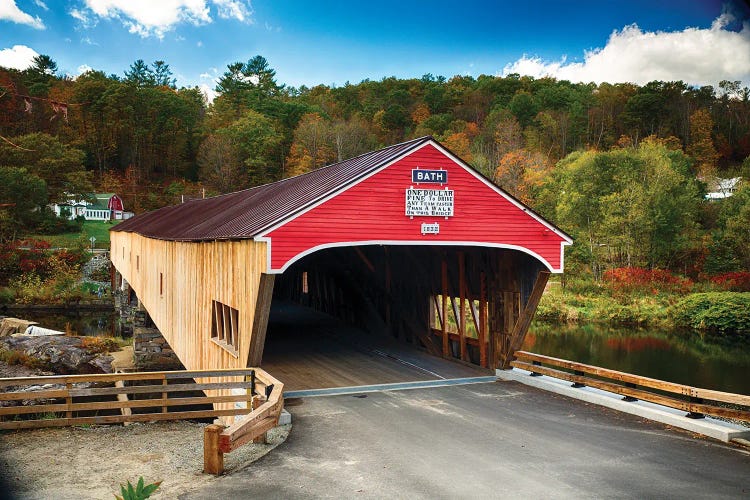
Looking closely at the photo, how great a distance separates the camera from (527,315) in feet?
41.8

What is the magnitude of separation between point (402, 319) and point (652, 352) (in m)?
13.8

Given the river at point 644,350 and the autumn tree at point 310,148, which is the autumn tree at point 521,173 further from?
the autumn tree at point 310,148

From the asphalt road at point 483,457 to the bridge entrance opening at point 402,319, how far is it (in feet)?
8.91

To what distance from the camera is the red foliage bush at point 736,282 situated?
116 feet

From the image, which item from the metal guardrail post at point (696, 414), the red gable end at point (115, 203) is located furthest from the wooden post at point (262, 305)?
the red gable end at point (115, 203)

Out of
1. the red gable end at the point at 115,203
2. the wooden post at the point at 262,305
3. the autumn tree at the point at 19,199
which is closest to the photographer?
the wooden post at the point at 262,305

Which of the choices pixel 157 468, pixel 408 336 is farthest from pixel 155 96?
pixel 157 468

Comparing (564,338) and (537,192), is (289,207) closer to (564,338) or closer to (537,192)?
(564,338)

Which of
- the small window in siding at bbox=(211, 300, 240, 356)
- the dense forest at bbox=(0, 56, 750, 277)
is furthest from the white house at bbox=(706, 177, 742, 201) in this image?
the small window in siding at bbox=(211, 300, 240, 356)

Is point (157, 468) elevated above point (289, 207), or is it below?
below

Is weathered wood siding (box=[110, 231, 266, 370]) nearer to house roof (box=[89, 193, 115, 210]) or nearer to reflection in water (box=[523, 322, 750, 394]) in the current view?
reflection in water (box=[523, 322, 750, 394])

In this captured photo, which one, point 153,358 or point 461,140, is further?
point 461,140

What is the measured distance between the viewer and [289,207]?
36.9 feet

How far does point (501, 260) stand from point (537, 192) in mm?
35691
